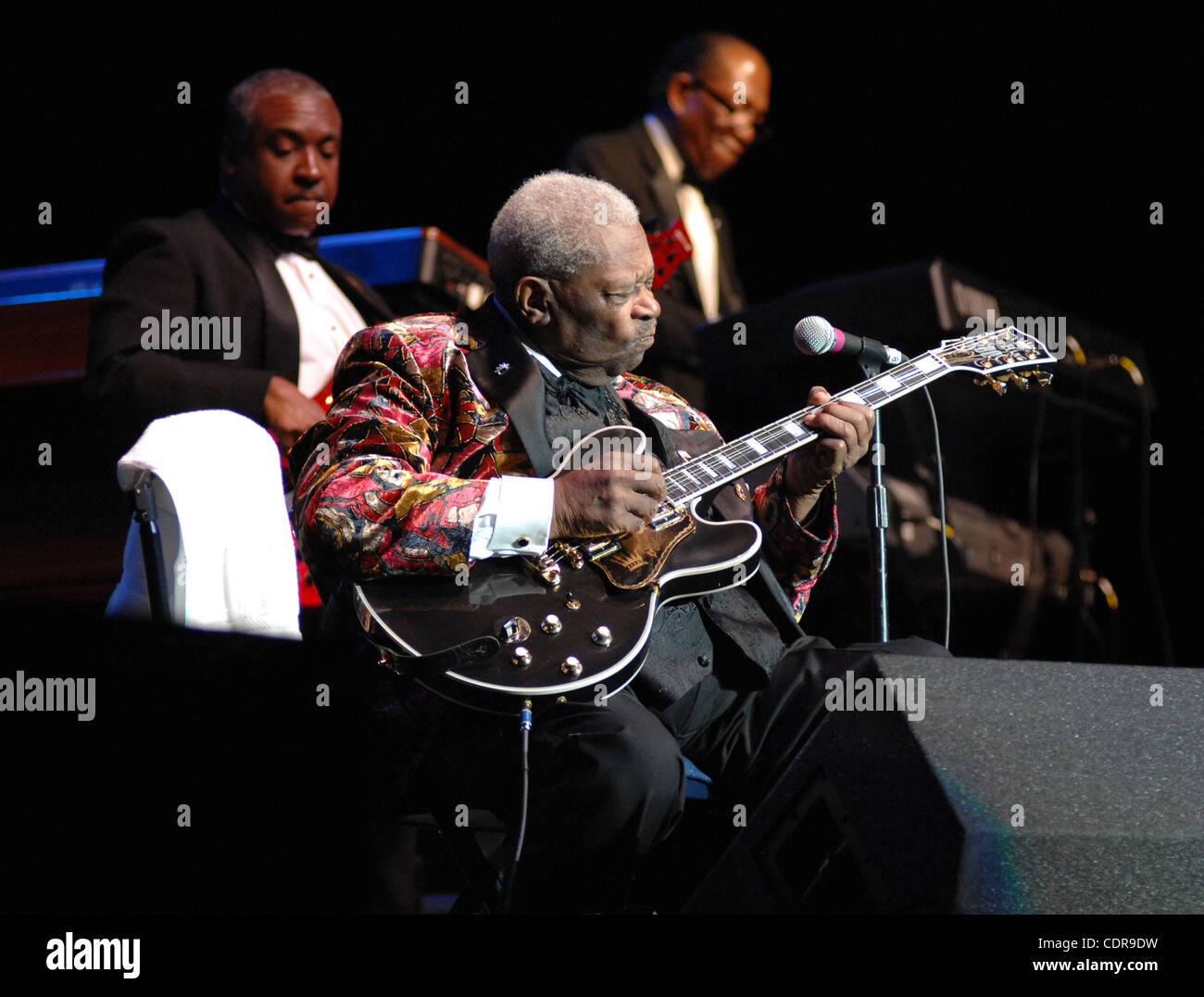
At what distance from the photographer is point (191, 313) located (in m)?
3.30

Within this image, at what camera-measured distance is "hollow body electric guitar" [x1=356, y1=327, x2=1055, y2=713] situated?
2041 millimetres

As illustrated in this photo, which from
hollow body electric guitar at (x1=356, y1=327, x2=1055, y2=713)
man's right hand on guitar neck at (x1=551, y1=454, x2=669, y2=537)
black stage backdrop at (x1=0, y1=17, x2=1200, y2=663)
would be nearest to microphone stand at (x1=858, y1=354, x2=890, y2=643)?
hollow body electric guitar at (x1=356, y1=327, x2=1055, y2=713)

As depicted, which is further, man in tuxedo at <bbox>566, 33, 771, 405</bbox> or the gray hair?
man in tuxedo at <bbox>566, 33, 771, 405</bbox>

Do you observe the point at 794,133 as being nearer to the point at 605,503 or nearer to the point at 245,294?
the point at 245,294

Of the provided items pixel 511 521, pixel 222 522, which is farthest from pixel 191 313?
pixel 511 521

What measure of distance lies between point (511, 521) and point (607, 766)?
38cm

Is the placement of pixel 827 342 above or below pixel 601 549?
above

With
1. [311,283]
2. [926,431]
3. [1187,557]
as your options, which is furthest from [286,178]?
[1187,557]

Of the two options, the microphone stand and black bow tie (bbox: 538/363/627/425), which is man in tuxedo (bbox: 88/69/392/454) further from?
the microphone stand

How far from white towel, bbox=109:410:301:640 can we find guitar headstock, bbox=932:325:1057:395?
48.7 inches

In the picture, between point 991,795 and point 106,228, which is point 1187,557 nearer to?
point 991,795

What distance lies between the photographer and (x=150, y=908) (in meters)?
2.06

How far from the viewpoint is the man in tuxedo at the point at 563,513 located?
2.03 meters

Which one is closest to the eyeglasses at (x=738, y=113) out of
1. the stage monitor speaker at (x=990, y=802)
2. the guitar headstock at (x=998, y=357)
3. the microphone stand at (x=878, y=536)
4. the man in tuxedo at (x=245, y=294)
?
the man in tuxedo at (x=245, y=294)
